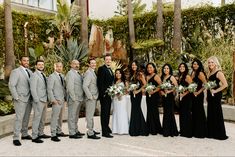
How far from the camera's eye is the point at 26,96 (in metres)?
8.27

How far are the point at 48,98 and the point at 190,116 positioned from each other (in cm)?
322

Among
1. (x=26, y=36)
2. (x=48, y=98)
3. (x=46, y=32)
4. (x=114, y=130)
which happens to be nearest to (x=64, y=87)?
(x=48, y=98)

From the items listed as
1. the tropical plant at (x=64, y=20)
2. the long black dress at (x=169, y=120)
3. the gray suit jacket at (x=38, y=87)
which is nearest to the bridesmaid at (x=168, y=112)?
the long black dress at (x=169, y=120)

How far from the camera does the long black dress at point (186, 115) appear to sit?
8.84 metres

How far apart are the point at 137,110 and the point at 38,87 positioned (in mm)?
2389

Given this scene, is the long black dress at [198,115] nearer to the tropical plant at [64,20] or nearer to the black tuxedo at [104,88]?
the black tuxedo at [104,88]

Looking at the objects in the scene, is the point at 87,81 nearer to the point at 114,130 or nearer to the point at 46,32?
the point at 114,130

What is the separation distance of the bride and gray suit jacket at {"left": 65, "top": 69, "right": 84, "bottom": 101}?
905mm

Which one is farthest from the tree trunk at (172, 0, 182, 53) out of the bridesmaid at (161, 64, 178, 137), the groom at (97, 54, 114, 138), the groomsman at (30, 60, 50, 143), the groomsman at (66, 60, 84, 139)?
the groomsman at (30, 60, 50, 143)

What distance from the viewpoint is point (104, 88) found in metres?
8.80

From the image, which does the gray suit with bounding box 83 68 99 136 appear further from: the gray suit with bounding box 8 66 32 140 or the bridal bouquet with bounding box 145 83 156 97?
the gray suit with bounding box 8 66 32 140

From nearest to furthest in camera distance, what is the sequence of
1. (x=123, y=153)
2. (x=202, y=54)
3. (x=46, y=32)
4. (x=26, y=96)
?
(x=123, y=153) < (x=26, y=96) < (x=202, y=54) < (x=46, y=32)

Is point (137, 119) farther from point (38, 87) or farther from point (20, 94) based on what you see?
point (20, 94)

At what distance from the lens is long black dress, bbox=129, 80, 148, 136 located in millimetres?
9133
